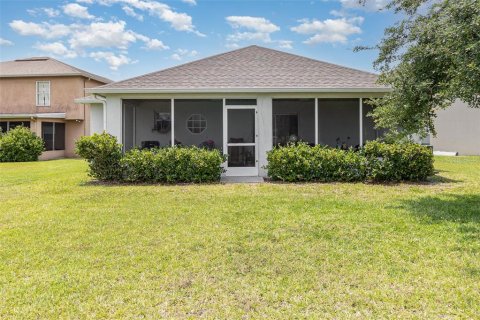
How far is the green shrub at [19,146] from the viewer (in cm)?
1966

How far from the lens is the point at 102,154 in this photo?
1056 centimetres

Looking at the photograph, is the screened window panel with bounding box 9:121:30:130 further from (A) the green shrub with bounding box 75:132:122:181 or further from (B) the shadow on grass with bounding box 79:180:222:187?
(B) the shadow on grass with bounding box 79:180:222:187

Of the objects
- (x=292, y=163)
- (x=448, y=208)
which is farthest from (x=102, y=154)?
(x=448, y=208)

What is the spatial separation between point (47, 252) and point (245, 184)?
20.3 feet

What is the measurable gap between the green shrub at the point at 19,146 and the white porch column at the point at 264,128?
14996 millimetres

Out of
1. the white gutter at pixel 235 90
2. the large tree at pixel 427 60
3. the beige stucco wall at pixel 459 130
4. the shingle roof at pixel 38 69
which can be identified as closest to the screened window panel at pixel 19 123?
the shingle roof at pixel 38 69

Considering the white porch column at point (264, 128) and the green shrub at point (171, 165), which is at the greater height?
the white porch column at point (264, 128)

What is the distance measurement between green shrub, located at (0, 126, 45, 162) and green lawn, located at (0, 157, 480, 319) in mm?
13524

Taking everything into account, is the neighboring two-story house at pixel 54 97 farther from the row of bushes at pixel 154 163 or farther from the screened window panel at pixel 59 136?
the row of bushes at pixel 154 163

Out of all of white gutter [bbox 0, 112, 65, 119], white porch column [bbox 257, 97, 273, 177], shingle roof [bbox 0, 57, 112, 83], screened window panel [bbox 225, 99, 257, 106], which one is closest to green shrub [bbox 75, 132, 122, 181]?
screened window panel [bbox 225, 99, 257, 106]

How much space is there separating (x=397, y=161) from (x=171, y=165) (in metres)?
6.67

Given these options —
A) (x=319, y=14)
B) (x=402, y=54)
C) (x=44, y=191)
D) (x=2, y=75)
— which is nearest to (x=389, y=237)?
(x=402, y=54)

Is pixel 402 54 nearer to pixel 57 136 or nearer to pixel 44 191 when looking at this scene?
pixel 44 191

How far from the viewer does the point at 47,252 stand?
4781 mm
